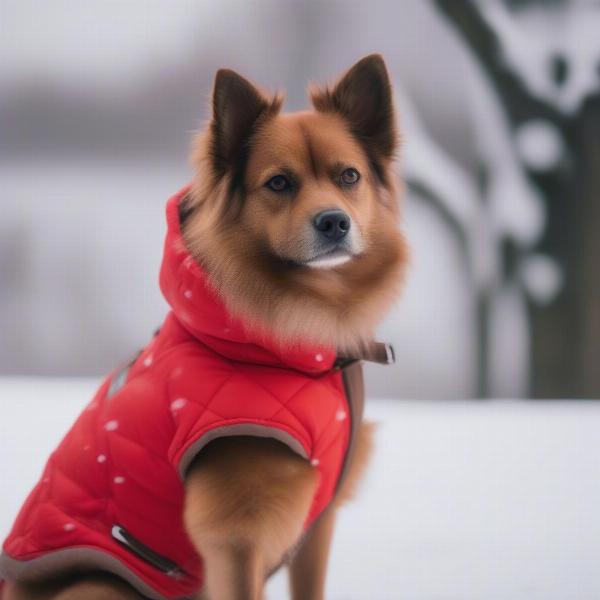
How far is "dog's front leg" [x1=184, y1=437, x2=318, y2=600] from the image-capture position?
4.72 feet

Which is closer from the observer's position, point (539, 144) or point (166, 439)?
point (166, 439)

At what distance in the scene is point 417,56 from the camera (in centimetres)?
370

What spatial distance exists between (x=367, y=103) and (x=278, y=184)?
33cm

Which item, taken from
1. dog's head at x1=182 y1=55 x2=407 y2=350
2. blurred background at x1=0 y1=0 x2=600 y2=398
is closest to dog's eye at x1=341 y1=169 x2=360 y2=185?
dog's head at x1=182 y1=55 x2=407 y2=350

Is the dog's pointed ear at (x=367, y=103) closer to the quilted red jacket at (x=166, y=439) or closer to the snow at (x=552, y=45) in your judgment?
the quilted red jacket at (x=166, y=439)

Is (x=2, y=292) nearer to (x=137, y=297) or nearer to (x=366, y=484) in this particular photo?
(x=137, y=297)

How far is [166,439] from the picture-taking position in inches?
58.9

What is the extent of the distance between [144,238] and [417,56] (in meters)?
1.70

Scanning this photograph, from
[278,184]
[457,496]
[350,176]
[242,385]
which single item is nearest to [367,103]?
[350,176]

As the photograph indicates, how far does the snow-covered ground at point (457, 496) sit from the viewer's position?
2023mm

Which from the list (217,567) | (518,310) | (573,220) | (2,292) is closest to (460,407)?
(518,310)

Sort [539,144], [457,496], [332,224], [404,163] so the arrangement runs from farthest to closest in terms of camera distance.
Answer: [539,144] → [404,163] → [457,496] → [332,224]

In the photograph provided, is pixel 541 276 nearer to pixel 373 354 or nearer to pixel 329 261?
pixel 373 354

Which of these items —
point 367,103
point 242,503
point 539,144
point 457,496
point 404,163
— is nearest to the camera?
point 242,503
